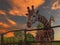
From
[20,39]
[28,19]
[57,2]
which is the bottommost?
[20,39]

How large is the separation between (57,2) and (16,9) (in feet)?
2.78

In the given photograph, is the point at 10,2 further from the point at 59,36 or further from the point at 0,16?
the point at 59,36

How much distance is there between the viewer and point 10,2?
Answer: 16.4 ft

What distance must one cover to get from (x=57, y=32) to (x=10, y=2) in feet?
→ 3.82

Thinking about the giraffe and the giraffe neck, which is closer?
the giraffe

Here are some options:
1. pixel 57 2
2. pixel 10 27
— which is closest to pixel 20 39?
pixel 10 27

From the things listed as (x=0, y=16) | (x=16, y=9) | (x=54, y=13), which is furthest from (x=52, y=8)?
(x=0, y=16)

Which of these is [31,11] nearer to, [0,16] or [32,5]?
[32,5]

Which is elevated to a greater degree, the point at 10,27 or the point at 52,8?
the point at 52,8

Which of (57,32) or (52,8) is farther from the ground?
(52,8)

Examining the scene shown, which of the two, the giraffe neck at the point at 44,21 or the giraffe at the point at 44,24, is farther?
the giraffe neck at the point at 44,21

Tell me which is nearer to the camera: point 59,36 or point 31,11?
point 59,36

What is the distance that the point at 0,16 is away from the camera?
4977 millimetres

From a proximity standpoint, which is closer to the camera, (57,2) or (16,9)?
(57,2)
